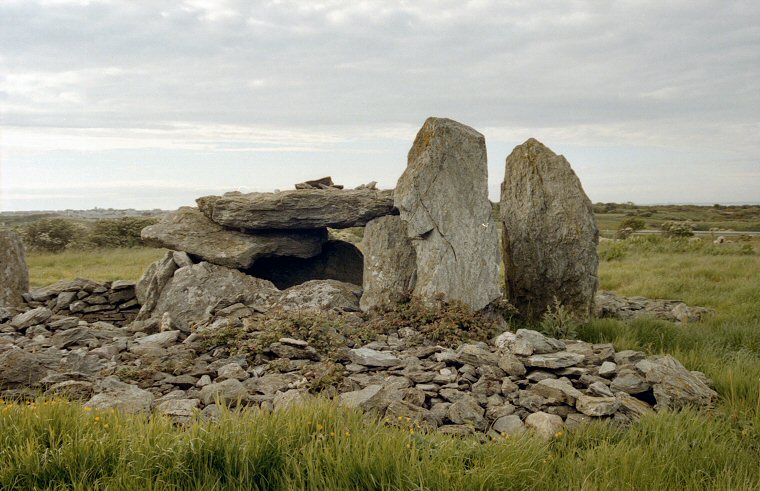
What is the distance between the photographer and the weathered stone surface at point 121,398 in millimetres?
6348

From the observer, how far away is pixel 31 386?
24.7 feet

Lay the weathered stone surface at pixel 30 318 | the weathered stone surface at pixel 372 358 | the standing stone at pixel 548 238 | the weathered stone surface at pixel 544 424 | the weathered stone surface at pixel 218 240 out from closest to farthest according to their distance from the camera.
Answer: the weathered stone surface at pixel 544 424 → the weathered stone surface at pixel 372 358 → the weathered stone surface at pixel 30 318 → the standing stone at pixel 548 238 → the weathered stone surface at pixel 218 240

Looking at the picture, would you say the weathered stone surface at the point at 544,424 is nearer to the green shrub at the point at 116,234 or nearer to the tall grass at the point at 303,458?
the tall grass at the point at 303,458

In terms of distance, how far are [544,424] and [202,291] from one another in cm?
777

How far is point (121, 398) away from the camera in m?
6.57

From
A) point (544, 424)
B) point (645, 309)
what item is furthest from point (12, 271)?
point (645, 309)

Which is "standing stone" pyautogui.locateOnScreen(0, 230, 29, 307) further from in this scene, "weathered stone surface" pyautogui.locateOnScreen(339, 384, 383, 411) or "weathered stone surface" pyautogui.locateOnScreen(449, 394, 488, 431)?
"weathered stone surface" pyautogui.locateOnScreen(449, 394, 488, 431)

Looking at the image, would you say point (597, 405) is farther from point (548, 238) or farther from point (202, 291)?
point (202, 291)

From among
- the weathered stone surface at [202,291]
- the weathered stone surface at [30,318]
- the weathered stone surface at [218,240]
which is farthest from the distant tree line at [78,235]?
the weathered stone surface at [202,291]

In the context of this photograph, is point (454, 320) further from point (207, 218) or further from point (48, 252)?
point (48, 252)

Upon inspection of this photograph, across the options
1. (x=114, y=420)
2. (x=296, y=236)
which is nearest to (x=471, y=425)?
(x=114, y=420)

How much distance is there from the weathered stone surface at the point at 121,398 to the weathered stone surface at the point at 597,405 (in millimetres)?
4569

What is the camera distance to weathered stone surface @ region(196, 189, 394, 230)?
41.5 ft

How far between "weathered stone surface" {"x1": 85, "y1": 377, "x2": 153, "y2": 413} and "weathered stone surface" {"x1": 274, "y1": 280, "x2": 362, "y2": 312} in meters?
3.96
